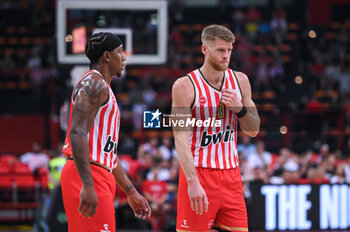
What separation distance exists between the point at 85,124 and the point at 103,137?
28cm

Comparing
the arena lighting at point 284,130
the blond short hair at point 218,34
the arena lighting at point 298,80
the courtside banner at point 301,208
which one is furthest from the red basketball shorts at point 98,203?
the arena lighting at point 298,80

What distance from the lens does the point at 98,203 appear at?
152 inches

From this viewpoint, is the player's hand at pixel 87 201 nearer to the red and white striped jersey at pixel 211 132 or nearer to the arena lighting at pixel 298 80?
the red and white striped jersey at pixel 211 132

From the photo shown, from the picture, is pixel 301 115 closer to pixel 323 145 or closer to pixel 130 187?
pixel 323 145

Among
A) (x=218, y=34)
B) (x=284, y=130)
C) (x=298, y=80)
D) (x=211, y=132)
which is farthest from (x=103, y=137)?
(x=298, y=80)

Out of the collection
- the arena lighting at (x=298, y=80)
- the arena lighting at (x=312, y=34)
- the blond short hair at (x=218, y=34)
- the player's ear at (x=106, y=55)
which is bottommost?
the arena lighting at (x=298, y=80)

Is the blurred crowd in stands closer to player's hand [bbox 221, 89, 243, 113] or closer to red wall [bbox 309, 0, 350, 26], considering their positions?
red wall [bbox 309, 0, 350, 26]

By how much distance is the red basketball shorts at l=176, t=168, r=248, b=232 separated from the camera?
176 inches

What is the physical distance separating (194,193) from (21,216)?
947 cm

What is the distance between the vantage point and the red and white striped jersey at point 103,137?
3982 millimetres

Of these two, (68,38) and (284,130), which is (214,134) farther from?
(284,130)

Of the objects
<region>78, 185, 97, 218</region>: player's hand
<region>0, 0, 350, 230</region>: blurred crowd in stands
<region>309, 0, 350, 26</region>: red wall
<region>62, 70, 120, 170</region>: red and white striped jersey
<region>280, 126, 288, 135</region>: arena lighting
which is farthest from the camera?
<region>309, 0, 350, 26</region>: red wall

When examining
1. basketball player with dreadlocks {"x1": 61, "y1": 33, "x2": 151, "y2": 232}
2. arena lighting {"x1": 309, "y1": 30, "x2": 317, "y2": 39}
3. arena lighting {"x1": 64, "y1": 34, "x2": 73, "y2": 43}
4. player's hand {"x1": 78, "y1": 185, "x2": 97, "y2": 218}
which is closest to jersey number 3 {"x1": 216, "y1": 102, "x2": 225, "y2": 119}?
basketball player with dreadlocks {"x1": 61, "y1": 33, "x2": 151, "y2": 232}

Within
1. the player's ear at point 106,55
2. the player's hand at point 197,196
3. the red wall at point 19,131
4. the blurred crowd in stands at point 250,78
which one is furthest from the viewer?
the red wall at point 19,131
